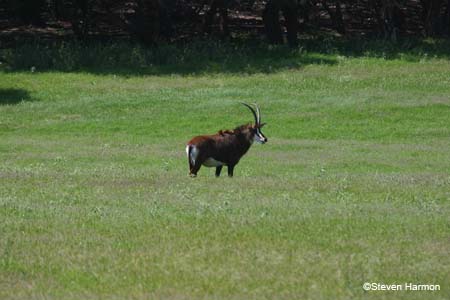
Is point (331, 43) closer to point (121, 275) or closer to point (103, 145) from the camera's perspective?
point (103, 145)

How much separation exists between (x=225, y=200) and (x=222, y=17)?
39.7 metres

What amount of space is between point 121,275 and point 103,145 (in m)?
18.8

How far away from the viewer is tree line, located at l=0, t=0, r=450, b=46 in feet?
155

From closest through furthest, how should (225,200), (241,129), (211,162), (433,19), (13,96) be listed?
(225,200) < (211,162) < (241,129) < (13,96) < (433,19)

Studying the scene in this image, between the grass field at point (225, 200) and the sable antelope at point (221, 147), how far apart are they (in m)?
0.44

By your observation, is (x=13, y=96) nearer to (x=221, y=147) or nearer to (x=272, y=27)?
(x=272, y=27)

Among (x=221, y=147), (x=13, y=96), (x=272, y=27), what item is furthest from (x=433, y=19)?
(x=221, y=147)

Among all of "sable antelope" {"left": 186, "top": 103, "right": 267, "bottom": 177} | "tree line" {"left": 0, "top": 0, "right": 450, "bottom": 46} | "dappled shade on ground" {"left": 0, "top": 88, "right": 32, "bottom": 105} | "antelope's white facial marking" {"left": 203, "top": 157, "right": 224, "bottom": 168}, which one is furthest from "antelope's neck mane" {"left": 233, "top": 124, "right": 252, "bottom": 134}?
"tree line" {"left": 0, "top": 0, "right": 450, "bottom": 46}

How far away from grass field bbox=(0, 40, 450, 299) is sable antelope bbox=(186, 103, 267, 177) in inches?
17.4

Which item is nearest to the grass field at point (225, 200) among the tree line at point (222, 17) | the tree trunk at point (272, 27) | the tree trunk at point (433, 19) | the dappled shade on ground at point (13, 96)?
the dappled shade on ground at point (13, 96)

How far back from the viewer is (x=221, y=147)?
19219 millimetres

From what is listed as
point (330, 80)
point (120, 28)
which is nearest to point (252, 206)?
point (330, 80)

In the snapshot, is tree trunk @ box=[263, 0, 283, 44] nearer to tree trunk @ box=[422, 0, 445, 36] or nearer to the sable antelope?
tree trunk @ box=[422, 0, 445, 36]

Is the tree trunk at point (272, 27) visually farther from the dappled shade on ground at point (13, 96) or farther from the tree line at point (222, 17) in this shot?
the dappled shade on ground at point (13, 96)
